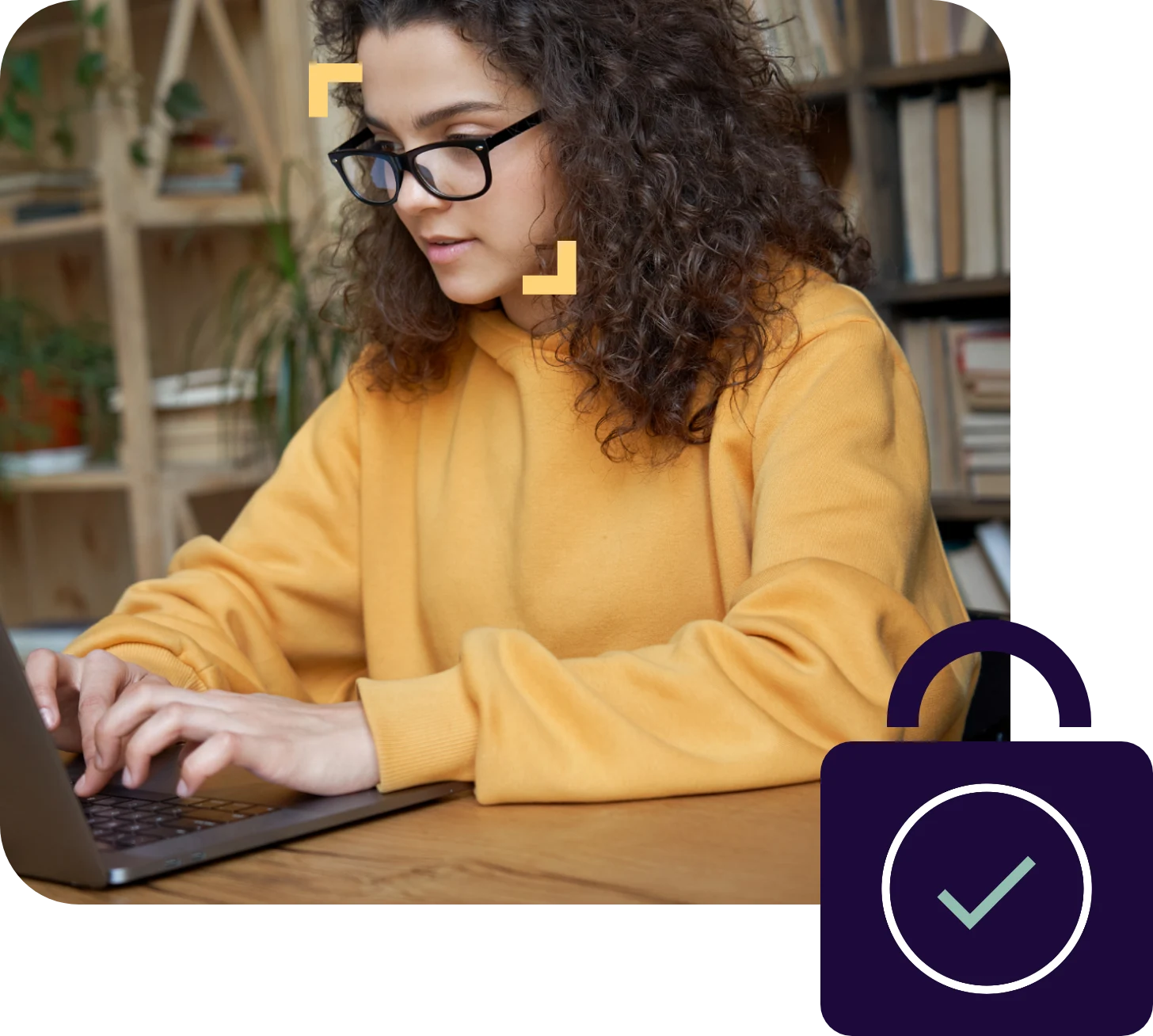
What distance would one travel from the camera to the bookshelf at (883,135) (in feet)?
7.76

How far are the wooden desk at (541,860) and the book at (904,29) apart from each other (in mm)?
1854

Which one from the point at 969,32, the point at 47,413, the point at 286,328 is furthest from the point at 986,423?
the point at 47,413

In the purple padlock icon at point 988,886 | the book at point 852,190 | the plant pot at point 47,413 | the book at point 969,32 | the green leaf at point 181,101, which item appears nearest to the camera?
the purple padlock icon at point 988,886

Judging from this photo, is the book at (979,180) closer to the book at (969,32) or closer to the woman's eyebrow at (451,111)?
the book at (969,32)

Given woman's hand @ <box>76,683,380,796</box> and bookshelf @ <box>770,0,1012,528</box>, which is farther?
bookshelf @ <box>770,0,1012,528</box>

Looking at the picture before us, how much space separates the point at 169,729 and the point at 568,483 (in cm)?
47

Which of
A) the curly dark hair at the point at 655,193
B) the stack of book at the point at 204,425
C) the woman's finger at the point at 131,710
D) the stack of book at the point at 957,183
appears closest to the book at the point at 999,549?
the stack of book at the point at 957,183

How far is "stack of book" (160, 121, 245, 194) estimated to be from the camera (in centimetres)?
289

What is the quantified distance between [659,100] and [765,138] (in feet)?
0.40

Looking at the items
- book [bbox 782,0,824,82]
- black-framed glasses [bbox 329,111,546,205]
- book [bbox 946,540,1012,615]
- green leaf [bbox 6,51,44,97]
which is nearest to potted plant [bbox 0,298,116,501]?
green leaf [bbox 6,51,44,97]

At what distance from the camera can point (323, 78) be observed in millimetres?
1049

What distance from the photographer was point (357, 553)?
1.37m

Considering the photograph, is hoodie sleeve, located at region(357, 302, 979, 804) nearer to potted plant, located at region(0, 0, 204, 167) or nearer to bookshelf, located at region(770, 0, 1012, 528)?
bookshelf, located at region(770, 0, 1012, 528)

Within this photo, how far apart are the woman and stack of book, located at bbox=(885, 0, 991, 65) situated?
116 cm
